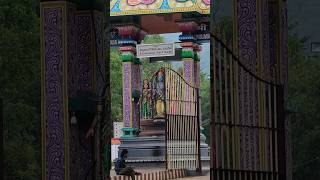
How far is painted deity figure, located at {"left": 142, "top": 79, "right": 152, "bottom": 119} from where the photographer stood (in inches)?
826

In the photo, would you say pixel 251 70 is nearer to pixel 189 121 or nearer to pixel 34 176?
pixel 34 176

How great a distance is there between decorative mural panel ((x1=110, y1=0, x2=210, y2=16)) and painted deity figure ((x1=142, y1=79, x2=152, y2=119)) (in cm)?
229

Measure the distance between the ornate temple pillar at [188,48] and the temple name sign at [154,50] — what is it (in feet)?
1.73

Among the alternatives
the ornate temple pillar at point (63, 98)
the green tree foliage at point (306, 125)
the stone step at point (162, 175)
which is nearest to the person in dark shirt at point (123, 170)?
the stone step at point (162, 175)

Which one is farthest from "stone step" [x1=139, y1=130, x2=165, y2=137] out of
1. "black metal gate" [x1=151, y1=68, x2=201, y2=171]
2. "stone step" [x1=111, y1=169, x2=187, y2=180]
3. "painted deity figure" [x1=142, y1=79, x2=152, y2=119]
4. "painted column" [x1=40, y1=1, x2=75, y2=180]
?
"painted column" [x1=40, y1=1, x2=75, y2=180]

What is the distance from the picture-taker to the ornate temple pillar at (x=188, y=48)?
20734mm

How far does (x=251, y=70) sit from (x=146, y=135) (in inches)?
581

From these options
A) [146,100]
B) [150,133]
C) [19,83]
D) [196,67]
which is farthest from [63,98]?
[196,67]

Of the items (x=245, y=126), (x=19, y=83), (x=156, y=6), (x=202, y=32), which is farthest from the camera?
(x=202, y=32)

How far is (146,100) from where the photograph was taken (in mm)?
21000

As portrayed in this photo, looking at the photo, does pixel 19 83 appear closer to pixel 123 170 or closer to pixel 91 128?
pixel 123 170

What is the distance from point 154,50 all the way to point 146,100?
5.47 ft

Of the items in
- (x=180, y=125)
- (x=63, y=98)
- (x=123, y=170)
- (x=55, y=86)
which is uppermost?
(x=55, y=86)

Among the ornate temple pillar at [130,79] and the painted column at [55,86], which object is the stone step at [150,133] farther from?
the painted column at [55,86]
